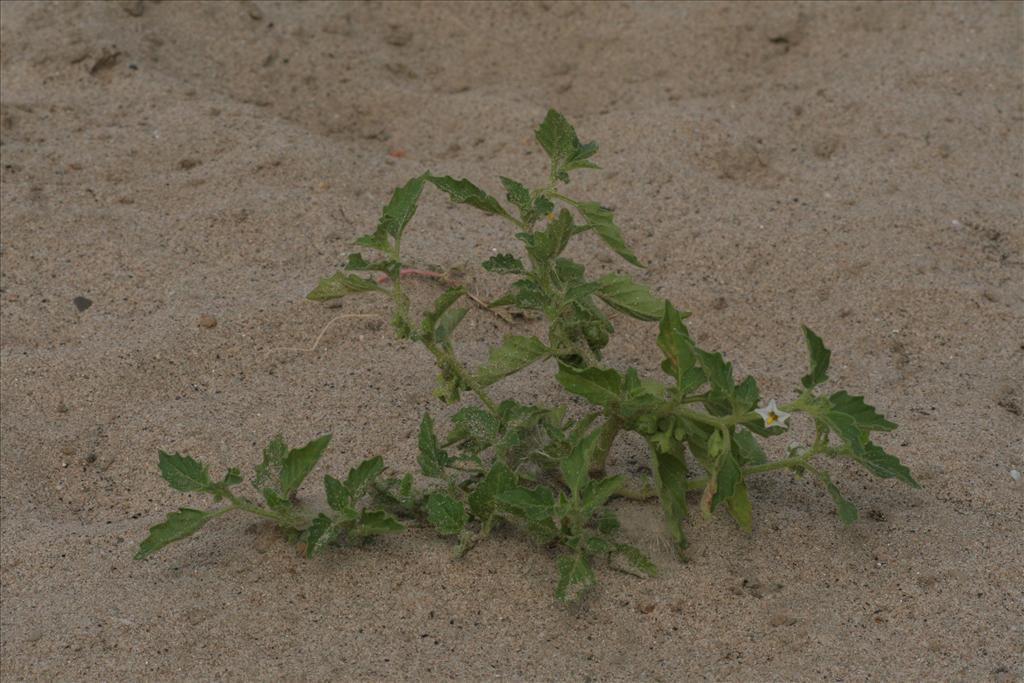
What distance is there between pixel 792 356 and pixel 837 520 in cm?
70

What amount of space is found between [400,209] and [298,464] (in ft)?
1.67

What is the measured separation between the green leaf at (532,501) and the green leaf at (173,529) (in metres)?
0.54

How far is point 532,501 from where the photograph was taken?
2.21 meters

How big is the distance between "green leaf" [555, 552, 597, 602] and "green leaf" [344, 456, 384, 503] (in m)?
0.38

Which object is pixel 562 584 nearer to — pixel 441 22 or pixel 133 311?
pixel 133 311

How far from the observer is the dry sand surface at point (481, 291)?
226 cm

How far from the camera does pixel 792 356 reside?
308 cm

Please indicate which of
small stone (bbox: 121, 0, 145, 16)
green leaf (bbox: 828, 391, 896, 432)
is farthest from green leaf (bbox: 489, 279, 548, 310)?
small stone (bbox: 121, 0, 145, 16)

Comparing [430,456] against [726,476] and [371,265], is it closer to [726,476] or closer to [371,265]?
[371,265]

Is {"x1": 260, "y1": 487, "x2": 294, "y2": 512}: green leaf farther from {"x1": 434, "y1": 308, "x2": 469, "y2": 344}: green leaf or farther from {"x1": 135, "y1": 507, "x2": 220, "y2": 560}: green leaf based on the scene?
{"x1": 434, "y1": 308, "x2": 469, "y2": 344}: green leaf

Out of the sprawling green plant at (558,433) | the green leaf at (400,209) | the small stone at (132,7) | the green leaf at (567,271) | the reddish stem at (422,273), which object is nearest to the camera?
the sprawling green plant at (558,433)

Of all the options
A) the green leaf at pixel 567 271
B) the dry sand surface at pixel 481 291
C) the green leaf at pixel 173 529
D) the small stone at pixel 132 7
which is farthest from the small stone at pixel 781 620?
the small stone at pixel 132 7

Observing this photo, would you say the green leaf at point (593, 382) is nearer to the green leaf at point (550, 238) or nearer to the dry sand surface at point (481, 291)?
the green leaf at point (550, 238)

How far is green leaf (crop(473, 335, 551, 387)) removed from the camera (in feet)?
7.59
